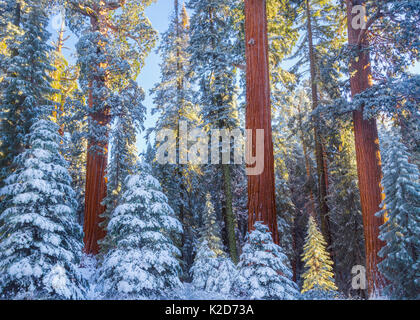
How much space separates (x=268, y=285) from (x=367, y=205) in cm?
422

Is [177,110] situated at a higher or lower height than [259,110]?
higher

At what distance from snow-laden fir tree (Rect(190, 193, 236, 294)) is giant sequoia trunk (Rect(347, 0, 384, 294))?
403cm

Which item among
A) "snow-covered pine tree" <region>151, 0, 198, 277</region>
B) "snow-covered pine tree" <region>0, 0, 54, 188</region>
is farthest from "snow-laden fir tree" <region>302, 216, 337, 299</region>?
"snow-covered pine tree" <region>0, 0, 54, 188</region>

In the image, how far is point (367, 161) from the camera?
7.05m

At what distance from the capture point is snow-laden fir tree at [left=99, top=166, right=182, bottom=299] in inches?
181

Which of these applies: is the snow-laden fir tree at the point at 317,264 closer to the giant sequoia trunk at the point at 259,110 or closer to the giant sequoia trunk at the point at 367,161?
the giant sequoia trunk at the point at 367,161

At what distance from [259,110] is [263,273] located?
11.1ft

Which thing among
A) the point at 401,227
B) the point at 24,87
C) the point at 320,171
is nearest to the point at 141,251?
the point at 401,227

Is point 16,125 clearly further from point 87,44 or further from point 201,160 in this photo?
point 201,160

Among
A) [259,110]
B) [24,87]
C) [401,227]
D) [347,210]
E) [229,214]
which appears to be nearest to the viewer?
[401,227]

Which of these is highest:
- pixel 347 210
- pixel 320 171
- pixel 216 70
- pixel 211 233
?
pixel 216 70

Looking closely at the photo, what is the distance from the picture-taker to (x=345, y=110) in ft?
24.3

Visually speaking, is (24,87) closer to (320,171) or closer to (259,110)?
(259,110)

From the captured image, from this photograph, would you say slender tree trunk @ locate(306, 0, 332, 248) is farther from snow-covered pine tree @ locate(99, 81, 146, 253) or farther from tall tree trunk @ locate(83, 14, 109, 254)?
tall tree trunk @ locate(83, 14, 109, 254)
